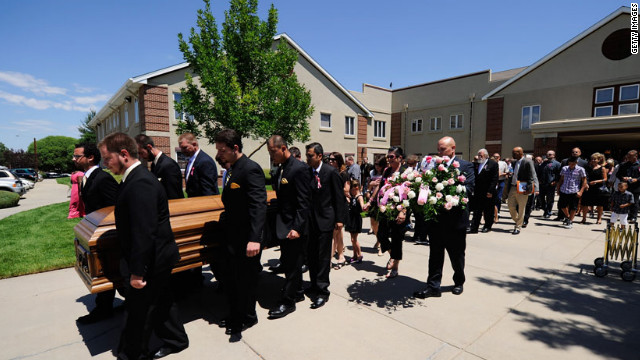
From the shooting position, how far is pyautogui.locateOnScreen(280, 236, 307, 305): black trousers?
361 cm

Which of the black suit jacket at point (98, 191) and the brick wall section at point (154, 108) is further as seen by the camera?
the brick wall section at point (154, 108)

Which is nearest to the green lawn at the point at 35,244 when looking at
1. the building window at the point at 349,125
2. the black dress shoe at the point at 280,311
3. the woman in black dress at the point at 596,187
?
the black dress shoe at the point at 280,311

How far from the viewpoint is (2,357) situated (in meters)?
2.84

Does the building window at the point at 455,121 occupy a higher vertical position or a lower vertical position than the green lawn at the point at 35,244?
higher

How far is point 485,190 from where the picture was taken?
7.43 m

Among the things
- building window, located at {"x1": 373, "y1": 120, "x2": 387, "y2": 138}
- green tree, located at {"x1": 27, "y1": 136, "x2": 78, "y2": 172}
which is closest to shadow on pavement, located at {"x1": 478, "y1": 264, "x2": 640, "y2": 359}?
building window, located at {"x1": 373, "y1": 120, "x2": 387, "y2": 138}

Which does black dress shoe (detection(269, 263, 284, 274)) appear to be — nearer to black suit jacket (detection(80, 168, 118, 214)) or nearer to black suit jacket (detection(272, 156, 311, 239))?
black suit jacket (detection(272, 156, 311, 239))

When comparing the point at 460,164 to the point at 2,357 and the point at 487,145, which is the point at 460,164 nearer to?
the point at 2,357

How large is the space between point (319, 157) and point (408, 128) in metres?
25.5

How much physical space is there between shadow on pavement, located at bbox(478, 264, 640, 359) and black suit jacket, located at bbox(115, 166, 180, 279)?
3.60 metres

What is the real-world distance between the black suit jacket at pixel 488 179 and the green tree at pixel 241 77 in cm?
1003

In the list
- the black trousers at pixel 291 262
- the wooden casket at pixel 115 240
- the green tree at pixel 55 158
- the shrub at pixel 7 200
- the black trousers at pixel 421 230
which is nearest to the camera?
the wooden casket at pixel 115 240

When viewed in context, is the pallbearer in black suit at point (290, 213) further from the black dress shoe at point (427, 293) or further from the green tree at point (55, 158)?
the green tree at point (55, 158)

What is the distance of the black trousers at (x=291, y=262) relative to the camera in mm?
3607
